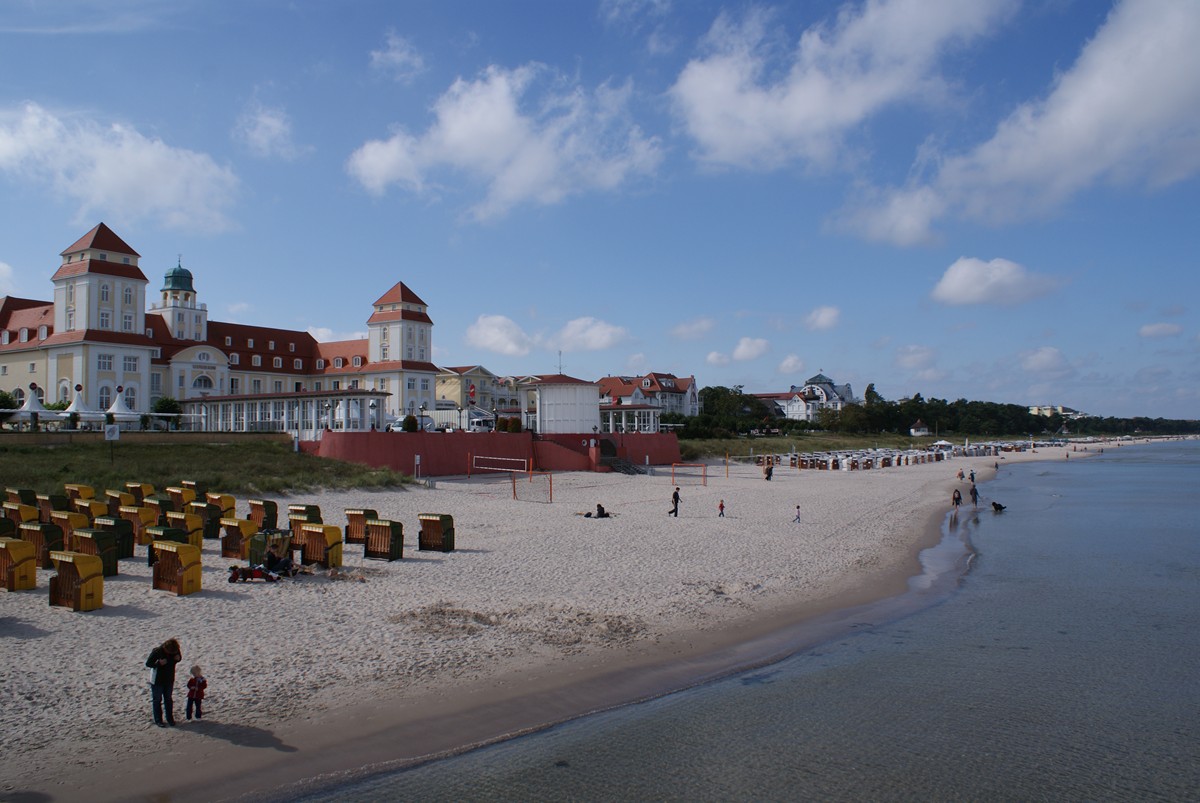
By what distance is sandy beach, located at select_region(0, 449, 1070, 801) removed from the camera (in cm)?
839

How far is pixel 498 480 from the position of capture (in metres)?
40.8

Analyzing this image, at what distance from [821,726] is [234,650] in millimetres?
8137

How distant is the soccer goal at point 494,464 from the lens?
43469mm

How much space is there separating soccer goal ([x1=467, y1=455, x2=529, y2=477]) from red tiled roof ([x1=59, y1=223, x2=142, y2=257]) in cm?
3044

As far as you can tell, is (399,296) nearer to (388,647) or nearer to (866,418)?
(388,647)

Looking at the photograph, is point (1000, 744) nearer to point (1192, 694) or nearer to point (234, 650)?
point (1192, 694)

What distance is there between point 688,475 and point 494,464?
12.5m

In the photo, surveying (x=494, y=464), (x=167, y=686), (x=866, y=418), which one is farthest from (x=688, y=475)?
(x=866, y=418)

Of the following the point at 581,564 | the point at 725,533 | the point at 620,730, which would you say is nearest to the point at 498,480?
the point at 725,533

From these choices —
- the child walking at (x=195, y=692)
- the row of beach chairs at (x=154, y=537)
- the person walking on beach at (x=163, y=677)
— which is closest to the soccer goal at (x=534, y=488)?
the row of beach chairs at (x=154, y=537)

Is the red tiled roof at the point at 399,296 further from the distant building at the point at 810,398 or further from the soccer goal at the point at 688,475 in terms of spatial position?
the distant building at the point at 810,398

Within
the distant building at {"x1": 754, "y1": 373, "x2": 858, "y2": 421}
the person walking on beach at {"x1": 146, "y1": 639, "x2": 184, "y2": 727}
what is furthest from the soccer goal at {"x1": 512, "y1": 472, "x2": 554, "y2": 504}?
the distant building at {"x1": 754, "y1": 373, "x2": 858, "y2": 421}

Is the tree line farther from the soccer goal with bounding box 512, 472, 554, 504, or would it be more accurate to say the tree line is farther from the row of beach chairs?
the row of beach chairs

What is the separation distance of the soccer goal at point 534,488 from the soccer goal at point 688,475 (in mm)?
6799
